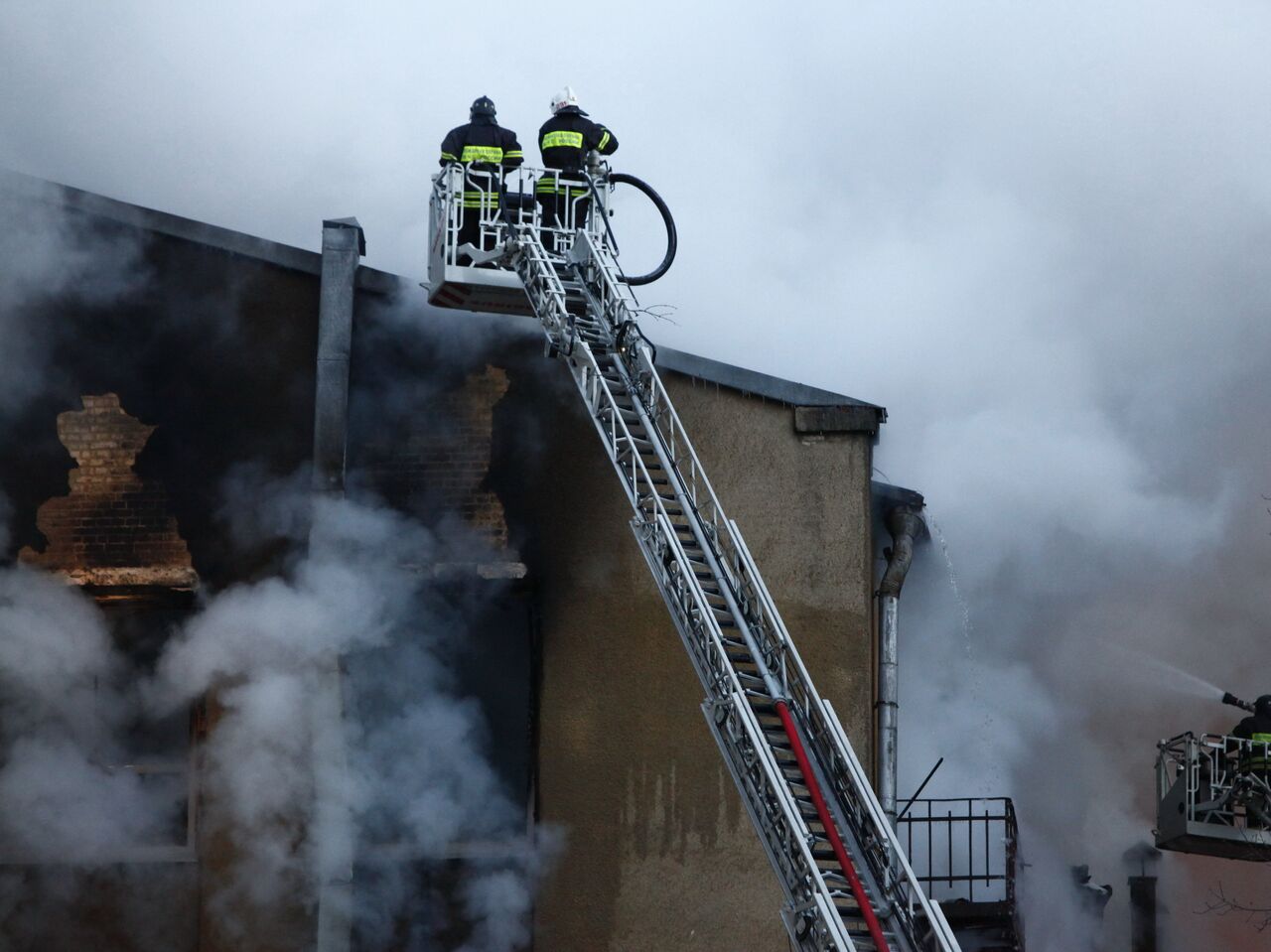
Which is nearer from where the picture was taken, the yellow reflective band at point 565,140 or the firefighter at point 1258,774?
the firefighter at point 1258,774

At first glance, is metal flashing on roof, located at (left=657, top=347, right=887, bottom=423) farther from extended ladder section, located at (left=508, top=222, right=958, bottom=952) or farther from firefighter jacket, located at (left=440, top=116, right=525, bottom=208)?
firefighter jacket, located at (left=440, top=116, right=525, bottom=208)

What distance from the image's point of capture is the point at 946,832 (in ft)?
43.8

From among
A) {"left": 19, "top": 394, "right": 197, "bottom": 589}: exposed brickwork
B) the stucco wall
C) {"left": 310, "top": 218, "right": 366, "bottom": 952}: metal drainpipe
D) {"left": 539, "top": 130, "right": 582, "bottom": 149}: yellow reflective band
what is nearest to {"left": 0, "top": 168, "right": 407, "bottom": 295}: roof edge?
{"left": 310, "top": 218, "right": 366, "bottom": 952}: metal drainpipe

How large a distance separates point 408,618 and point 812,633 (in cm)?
276

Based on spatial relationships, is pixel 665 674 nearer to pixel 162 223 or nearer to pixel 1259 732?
pixel 1259 732

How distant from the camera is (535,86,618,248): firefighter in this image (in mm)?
10984

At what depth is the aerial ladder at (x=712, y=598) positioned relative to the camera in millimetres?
8086

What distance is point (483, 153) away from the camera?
11.2m

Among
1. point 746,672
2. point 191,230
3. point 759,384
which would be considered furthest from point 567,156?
point 746,672

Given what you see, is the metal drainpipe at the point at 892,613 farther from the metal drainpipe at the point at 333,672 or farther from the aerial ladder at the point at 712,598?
the metal drainpipe at the point at 333,672

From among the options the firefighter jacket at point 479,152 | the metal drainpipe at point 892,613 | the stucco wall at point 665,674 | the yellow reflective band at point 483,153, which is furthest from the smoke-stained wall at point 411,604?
the yellow reflective band at point 483,153

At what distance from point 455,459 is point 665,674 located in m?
2.11

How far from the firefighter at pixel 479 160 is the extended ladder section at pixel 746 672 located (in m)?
0.48

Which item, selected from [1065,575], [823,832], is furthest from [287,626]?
[1065,575]
